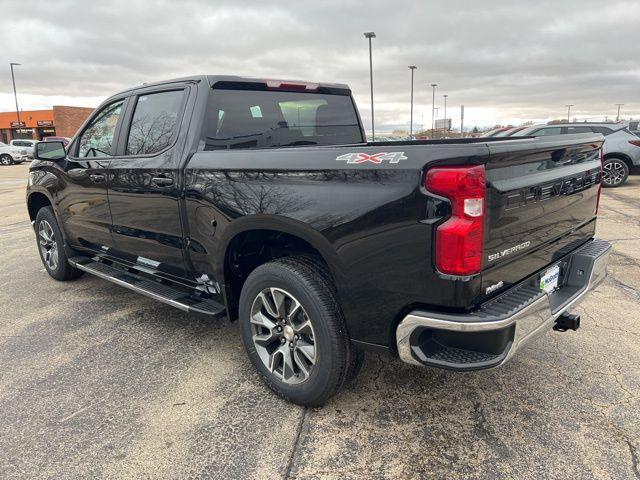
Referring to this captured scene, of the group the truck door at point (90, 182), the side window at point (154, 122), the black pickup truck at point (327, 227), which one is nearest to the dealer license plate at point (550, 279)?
the black pickup truck at point (327, 227)

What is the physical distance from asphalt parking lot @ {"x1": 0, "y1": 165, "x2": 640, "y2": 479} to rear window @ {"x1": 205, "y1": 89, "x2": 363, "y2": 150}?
5.06 feet

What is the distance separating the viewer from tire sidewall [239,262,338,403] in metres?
2.50

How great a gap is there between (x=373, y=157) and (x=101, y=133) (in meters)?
2.94

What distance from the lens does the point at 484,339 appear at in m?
2.09

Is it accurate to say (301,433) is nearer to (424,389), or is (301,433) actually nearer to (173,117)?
(424,389)

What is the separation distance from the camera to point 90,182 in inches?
161

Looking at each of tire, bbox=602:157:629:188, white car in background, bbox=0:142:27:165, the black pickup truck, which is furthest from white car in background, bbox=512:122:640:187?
white car in background, bbox=0:142:27:165

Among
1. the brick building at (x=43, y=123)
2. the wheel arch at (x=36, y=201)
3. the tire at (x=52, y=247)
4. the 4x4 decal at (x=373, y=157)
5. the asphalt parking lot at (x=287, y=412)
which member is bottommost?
the asphalt parking lot at (x=287, y=412)

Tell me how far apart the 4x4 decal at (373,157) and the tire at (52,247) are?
12.4 ft

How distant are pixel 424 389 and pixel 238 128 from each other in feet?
6.89

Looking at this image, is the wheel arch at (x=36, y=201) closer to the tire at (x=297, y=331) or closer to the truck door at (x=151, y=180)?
the truck door at (x=151, y=180)

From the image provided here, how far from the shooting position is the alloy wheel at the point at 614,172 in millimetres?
11820

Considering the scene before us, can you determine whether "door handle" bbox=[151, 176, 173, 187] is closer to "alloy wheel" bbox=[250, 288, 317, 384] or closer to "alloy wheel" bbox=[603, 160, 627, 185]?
"alloy wheel" bbox=[250, 288, 317, 384]

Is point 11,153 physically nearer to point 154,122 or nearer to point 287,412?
point 154,122
